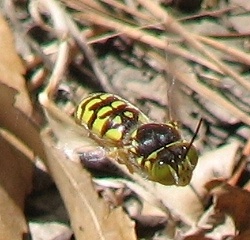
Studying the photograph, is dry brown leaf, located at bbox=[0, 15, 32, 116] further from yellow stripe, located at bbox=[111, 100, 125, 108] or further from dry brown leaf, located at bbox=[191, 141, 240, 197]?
dry brown leaf, located at bbox=[191, 141, 240, 197]

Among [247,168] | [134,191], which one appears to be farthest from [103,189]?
[247,168]

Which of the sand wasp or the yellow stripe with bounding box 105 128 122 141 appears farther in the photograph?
the yellow stripe with bounding box 105 128 122 141

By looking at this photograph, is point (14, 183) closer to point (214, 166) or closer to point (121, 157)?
point (121, 157)

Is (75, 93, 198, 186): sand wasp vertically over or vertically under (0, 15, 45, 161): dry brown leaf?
under

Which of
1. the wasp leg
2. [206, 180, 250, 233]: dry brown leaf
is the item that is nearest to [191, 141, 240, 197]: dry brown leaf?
[206, 180, 250, 233]: dry brown leaf

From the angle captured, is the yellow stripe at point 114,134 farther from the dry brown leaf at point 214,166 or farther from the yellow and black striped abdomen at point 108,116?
the dry brown leaf at point 214,166

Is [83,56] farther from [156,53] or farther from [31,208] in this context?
[31,208]

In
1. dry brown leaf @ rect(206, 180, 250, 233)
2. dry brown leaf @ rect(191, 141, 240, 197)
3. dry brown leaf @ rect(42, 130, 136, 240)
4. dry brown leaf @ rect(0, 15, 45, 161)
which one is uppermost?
dry brown leaf @ rect(0, 15, 45, 161)
